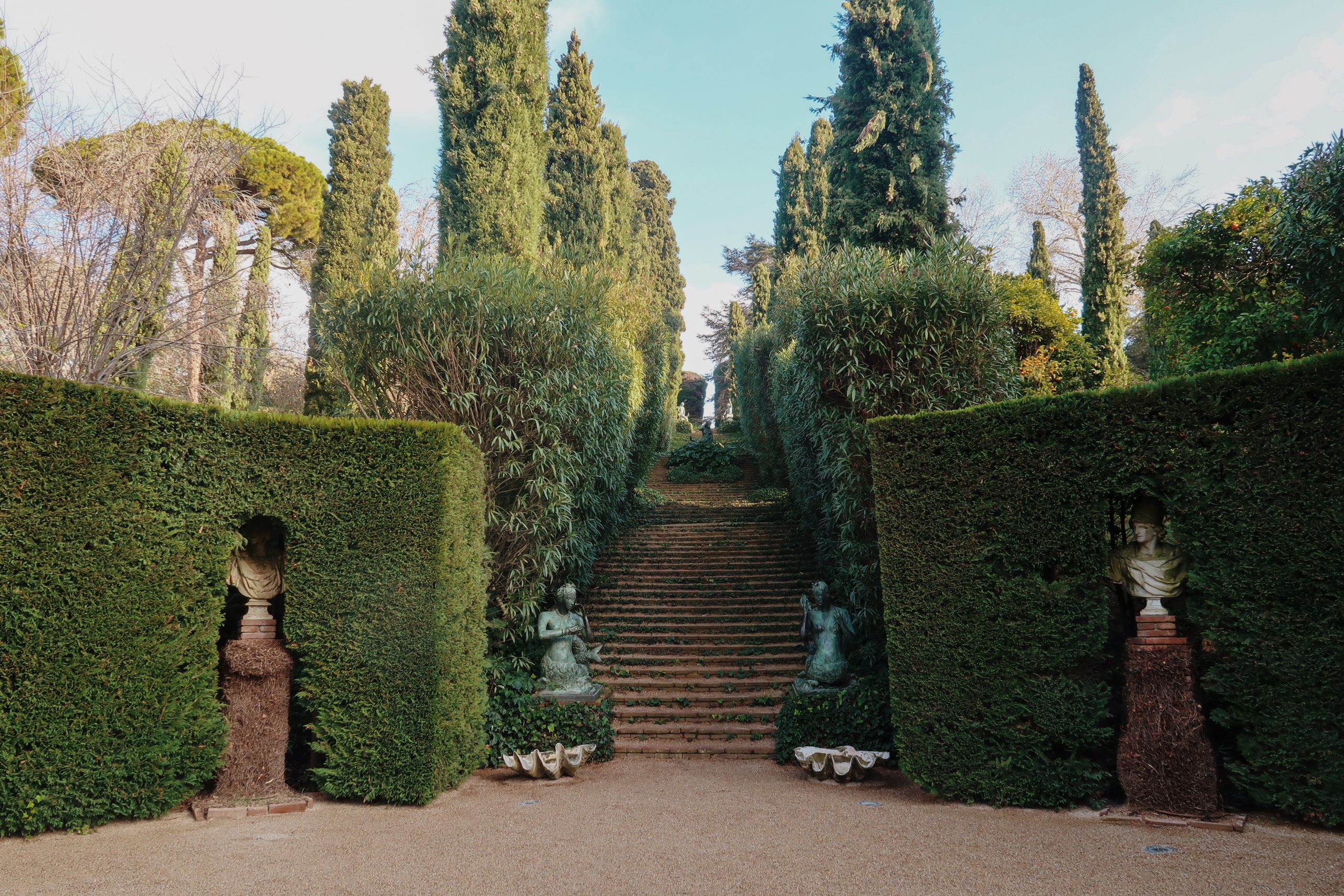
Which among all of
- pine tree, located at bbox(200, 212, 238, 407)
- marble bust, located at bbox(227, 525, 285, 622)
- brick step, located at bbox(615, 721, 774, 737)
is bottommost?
brick step, located at bbox(615, 721, 774, 737)

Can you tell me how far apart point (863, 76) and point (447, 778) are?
10.5 m

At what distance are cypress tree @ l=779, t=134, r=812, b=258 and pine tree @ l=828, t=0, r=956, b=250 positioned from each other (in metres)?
9.45

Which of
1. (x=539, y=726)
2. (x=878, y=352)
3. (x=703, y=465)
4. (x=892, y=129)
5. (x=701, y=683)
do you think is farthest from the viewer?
(x=703, y=465)

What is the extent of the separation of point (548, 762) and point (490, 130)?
10.0 m

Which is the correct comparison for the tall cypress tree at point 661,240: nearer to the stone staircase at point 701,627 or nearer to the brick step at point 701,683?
the stone staircase at point 701,627

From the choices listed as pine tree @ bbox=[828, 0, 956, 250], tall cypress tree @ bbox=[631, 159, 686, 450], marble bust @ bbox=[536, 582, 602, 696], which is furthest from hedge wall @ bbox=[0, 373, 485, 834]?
tall cypress tree @ bbox=[631, 159, 686, 450]

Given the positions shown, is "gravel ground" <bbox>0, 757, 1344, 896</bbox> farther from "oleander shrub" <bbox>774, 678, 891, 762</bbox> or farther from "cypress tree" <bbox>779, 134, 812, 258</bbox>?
"cypress tree" <bbox>779, 134, 812, 258</bbox>

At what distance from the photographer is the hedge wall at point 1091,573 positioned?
4.56m

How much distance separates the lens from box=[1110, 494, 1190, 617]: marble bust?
508cm

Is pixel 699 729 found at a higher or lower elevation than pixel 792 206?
lower

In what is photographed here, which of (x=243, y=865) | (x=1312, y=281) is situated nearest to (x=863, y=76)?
(x=1312, y=281)

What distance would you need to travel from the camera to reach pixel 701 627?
1007 cm

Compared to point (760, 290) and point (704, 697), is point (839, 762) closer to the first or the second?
point (704, 697)

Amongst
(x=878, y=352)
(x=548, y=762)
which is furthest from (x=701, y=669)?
(x=878, y=352)
